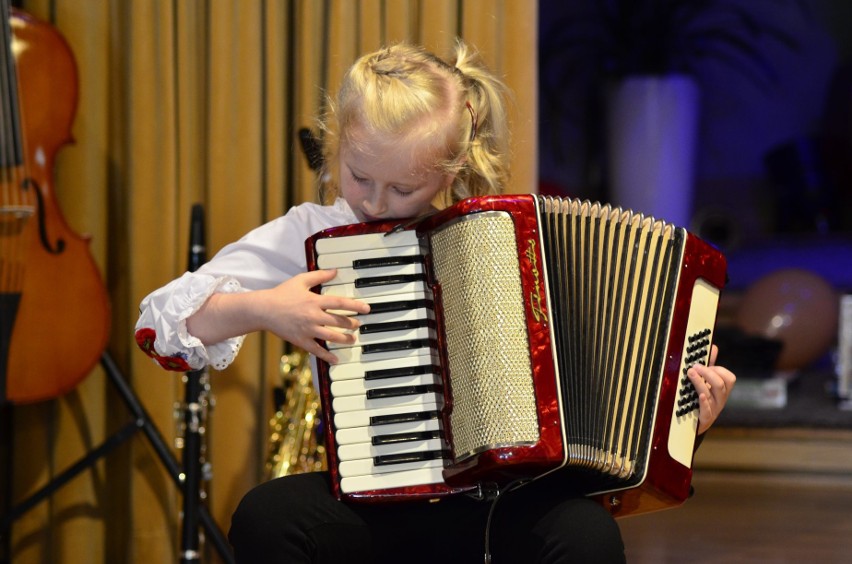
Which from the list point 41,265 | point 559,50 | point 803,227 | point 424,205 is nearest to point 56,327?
point 41,265

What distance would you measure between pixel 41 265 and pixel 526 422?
45.4 inches

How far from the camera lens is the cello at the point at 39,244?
194 centimetres

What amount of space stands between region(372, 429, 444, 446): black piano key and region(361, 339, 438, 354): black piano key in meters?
0.10

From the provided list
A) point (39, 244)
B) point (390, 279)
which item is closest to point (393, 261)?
point (390, 279)

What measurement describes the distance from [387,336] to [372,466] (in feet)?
0.53

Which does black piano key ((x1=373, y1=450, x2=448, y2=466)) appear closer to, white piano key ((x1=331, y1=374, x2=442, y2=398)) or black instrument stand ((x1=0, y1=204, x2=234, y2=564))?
white piano key ((x1=331, y1=374, x2=442, y2=398))

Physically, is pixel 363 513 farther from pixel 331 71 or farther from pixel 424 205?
pixel 331 71

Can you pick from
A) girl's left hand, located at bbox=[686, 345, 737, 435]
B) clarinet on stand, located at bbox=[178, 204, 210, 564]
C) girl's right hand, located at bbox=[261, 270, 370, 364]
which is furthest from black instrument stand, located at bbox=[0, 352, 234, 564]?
girl's left hand, located at bbox=[686, 345, 737, 435]

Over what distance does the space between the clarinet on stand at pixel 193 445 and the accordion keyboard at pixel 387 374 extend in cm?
70

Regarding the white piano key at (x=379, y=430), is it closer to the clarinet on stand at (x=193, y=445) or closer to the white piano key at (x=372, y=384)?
the white piano key at (x=372, y=384)

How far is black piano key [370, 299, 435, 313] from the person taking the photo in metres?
1.33

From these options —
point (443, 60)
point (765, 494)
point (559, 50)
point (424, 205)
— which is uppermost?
point (559, 50)

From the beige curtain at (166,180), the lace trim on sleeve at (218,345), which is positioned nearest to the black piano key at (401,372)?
the lace trim on sleeve at (218,345)

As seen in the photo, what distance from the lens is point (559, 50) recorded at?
419 cm
